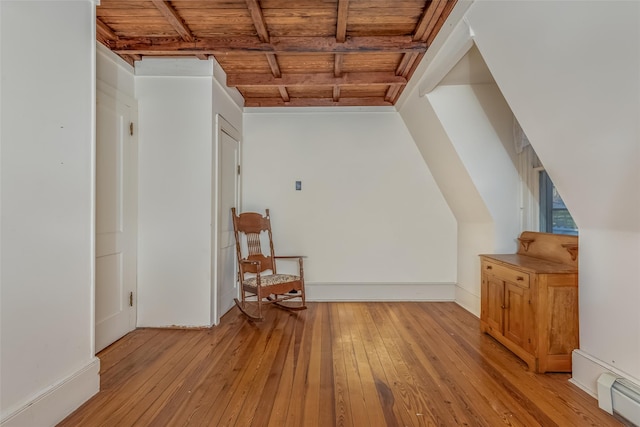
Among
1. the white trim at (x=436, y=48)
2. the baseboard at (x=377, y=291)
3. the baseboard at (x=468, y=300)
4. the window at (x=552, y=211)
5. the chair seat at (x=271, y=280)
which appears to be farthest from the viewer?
the baseboard at (x=377, y=291)

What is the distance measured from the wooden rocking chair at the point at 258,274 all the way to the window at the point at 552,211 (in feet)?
7.65

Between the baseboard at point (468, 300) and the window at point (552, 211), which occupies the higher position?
the window at point (552, 211)

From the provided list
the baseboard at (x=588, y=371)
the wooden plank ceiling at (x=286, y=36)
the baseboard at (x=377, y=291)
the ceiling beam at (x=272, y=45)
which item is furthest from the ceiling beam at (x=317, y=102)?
the baseboard at (x=588, y=371)

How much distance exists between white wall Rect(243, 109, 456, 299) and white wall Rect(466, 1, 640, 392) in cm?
188

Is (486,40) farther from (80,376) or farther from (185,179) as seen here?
(80,376)

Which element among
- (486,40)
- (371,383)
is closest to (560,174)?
(486,40)

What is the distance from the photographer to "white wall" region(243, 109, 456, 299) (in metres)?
3.92

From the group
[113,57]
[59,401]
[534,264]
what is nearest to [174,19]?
[113,57]

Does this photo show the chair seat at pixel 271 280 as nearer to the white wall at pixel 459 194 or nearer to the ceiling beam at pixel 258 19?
the white wall at pixel 459 194

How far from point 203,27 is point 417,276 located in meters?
3.26

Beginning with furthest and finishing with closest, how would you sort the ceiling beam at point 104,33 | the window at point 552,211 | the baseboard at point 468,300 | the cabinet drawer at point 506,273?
the baseboard at point 468,300
the window at point 552,211
the ceiling beam at point 104,33
the cabinet drawer at point 506,273

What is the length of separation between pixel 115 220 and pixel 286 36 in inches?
78.5

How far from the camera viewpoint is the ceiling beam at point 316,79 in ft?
10.7

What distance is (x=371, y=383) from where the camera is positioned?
1.97 metres
